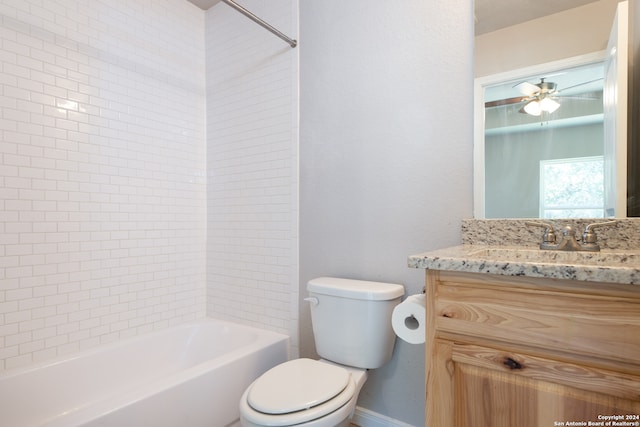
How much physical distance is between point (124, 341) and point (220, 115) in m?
1.53

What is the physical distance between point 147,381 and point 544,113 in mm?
2373

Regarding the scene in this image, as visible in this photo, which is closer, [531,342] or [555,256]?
[531,342]

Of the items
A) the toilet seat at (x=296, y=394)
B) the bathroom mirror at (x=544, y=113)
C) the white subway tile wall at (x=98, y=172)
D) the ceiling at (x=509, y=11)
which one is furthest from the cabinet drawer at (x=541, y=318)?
the white subway tile wall at (x=98, y=172)

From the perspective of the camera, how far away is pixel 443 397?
0.91 meters

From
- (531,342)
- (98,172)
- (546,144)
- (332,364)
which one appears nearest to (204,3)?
(98,172)

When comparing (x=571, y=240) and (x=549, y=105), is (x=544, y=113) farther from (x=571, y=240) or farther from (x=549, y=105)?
(x=571, y=240)

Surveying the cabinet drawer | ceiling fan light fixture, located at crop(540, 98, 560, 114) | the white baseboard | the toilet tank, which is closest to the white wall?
the white baseboard

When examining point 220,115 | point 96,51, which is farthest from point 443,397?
point 96,51

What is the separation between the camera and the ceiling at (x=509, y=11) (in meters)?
1.33

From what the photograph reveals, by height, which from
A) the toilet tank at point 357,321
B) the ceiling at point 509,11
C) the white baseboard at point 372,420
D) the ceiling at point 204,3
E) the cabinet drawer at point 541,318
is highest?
the ceiling at point 204,3

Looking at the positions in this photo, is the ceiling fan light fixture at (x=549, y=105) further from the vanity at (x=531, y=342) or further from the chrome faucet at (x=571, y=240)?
the vanity at (x=531, y=342)

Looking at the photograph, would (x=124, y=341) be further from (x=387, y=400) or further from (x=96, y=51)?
(x=96, y=51)

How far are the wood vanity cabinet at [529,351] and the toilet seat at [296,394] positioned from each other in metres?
0.37

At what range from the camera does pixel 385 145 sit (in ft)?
5.49
